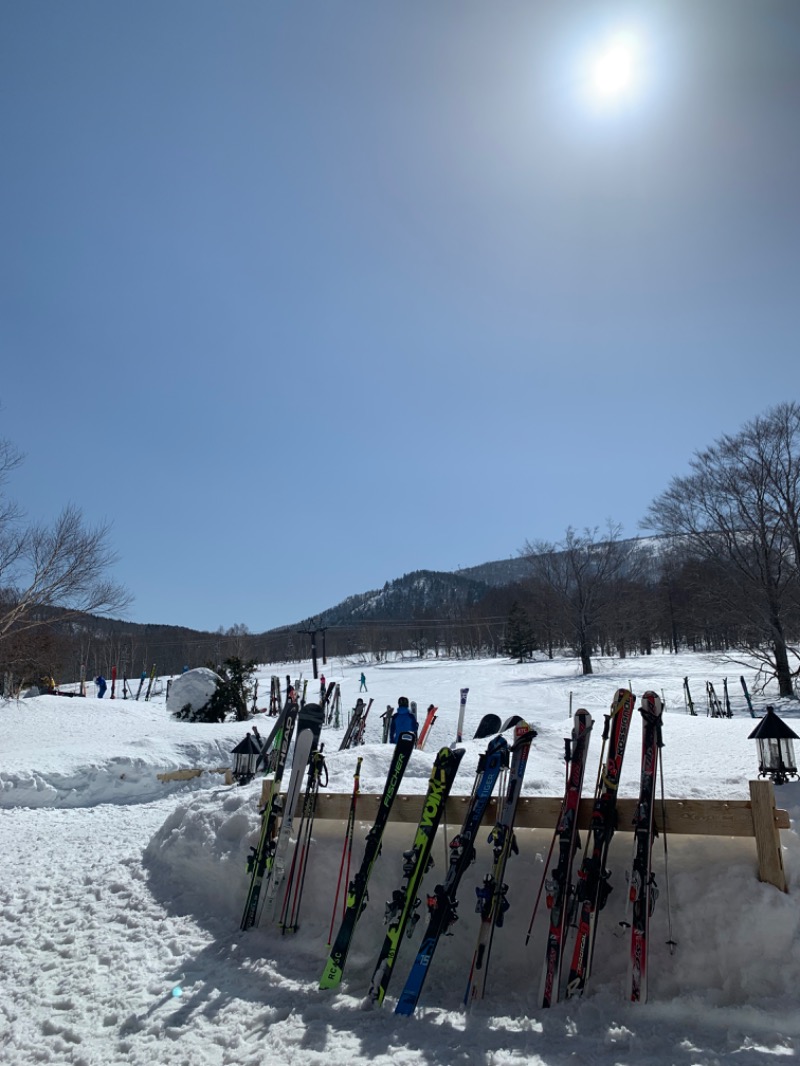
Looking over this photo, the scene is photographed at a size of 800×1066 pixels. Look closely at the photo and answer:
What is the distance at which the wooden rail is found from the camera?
11.2 ft

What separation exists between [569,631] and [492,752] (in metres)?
40.2

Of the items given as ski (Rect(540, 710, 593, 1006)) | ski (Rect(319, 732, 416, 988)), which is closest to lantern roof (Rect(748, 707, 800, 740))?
ski (Rect(540, 710, 593, 1006))

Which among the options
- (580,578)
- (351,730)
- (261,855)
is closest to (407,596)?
(580,578)

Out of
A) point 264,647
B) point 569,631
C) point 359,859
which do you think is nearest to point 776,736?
point 359,859

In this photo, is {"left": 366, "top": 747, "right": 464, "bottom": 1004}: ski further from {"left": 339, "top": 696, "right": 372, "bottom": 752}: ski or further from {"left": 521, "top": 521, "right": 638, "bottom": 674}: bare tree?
{"left": 521, "top": 521, "right": 638, "bottom": 674}: bare tree

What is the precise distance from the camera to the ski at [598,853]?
3432 mm

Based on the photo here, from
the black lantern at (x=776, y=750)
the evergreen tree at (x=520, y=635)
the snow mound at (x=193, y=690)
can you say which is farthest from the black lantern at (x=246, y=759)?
the evergreen tree at (x=520, y=635)

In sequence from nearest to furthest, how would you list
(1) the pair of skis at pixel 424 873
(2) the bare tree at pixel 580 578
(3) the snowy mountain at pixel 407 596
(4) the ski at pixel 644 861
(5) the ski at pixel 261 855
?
1. (4) the ski at pixel 644 861
2. (1) the pair of skis at pixel 424 873
3. (5) the ski at pixel 261 855
4. (2) the bare tree at pixel 580 578
5. (3) the snowy mountain at pixel 407 596

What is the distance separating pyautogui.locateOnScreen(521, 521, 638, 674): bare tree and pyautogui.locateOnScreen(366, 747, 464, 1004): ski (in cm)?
3336

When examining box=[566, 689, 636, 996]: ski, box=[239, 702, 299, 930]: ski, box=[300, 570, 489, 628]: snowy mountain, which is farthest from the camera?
box=[300, 570, 489, 628]: snowy mountain

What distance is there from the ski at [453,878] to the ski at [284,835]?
1.24 meters

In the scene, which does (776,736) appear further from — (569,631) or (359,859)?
(569,631)

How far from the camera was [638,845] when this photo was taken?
140 inches

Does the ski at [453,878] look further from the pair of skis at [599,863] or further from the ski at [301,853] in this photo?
the ski at [301,853]
